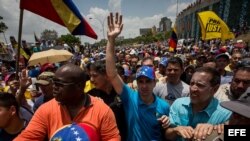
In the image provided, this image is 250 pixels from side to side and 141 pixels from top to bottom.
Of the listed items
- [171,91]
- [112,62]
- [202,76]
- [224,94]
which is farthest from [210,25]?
[112,62]

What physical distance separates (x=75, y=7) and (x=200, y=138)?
378cm

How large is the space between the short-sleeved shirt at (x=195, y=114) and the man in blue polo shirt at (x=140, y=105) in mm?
186

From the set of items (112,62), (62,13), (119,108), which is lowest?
(119,108)

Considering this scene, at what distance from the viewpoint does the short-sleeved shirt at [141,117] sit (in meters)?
3.19

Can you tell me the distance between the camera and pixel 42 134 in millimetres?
2395

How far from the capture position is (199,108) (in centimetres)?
299

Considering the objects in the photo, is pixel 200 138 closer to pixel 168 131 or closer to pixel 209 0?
pixel 168 131

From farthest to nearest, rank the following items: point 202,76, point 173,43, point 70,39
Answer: point 70,39, point 173,43, point 202,76

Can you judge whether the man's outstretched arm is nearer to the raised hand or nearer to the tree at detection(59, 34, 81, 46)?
the raised hand

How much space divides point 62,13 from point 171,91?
2146mm

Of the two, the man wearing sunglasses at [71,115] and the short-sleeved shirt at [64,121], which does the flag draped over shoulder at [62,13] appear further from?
the short-sleeved shirt at [64,121]

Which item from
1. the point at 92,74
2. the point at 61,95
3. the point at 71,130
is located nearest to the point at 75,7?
the point at 92,74

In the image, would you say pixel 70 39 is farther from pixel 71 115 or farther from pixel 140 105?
pixel 71 115

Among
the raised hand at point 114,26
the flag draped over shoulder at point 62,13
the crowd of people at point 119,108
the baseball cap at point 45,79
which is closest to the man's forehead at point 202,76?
the crowd of people at point 119,108
